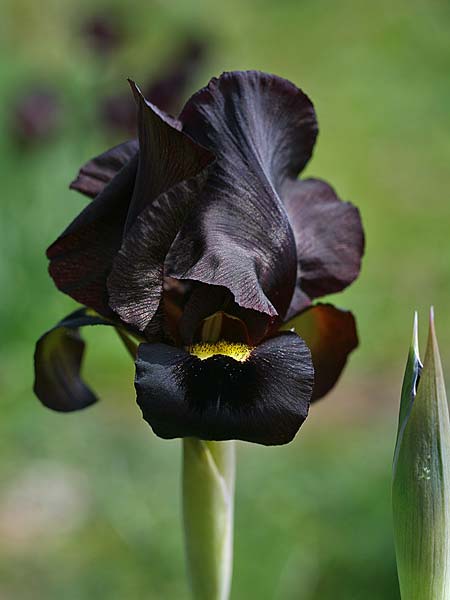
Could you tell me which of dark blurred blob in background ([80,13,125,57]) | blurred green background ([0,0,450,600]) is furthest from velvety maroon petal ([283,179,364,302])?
dark blurred blob in background ([80,13,125,57])

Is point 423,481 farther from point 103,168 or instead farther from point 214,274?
point 103,168

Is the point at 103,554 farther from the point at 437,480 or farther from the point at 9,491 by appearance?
the point at 437,480

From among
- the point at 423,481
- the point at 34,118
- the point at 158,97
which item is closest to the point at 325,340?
the point at 423,481

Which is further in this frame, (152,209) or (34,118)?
(34,118)

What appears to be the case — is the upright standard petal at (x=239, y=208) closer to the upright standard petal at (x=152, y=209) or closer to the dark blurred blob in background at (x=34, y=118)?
the upright standard petal at (x=152, y=209)

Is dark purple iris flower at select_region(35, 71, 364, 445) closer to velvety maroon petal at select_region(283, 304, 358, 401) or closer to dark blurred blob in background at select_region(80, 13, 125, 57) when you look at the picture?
velvety maroon petal at select_region(283, 304, 358, 401)

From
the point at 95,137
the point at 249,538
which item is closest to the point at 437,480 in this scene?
the point at 249,538

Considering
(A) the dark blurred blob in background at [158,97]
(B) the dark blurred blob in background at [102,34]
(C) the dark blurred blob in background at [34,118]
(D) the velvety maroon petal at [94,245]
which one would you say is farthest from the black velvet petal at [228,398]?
(B) the dark blurred blob in background at [102,34]
